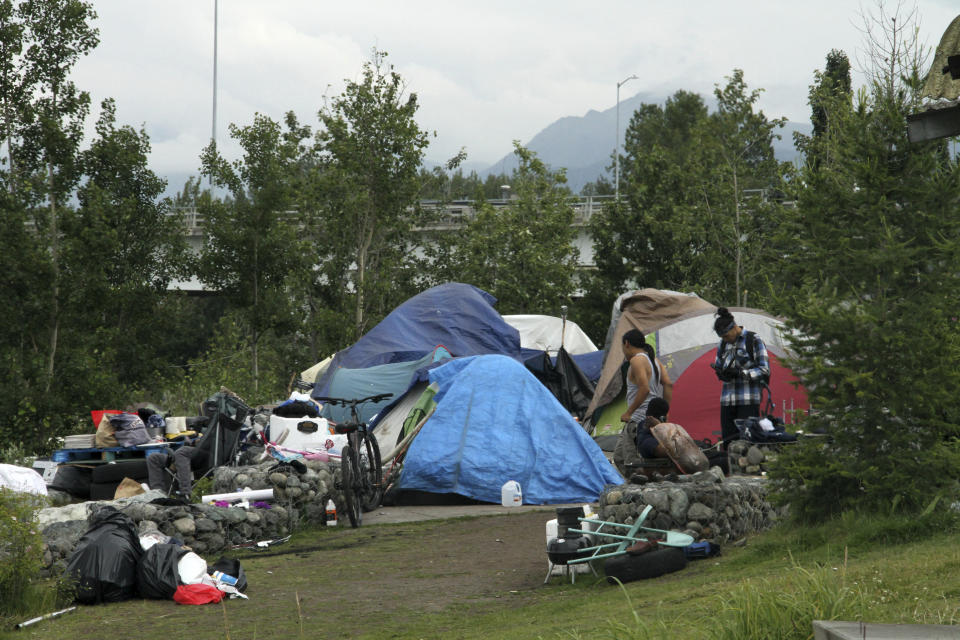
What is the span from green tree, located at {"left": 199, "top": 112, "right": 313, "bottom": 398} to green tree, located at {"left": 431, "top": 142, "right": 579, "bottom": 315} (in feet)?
27.2

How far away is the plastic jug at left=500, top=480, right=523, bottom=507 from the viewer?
11172 millimetres

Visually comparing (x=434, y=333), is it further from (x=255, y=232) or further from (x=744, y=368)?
(x=744, y=368)

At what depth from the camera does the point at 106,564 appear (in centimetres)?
734

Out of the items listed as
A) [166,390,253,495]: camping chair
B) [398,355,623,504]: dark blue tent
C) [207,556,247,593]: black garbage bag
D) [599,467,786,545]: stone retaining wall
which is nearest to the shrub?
[207,556,247,593]: black garbage bag

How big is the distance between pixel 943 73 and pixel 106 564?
6808 millimetres

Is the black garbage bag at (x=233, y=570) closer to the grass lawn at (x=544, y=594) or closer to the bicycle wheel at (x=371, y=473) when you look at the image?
the grass lawn at (x=544, y=594)

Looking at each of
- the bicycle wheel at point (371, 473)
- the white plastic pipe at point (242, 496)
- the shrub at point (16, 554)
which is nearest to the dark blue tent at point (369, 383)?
the bicycle wheel at point (371, 473)

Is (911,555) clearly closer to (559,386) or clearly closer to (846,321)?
(846,321)

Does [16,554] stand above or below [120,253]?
below

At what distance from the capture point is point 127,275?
19.3m

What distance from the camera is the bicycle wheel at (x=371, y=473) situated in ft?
36.3

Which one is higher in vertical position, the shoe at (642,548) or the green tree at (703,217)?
the green tree at (703,217)

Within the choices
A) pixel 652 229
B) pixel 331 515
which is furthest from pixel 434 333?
pixel 652 229

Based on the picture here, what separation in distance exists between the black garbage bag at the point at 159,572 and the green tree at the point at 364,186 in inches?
685
